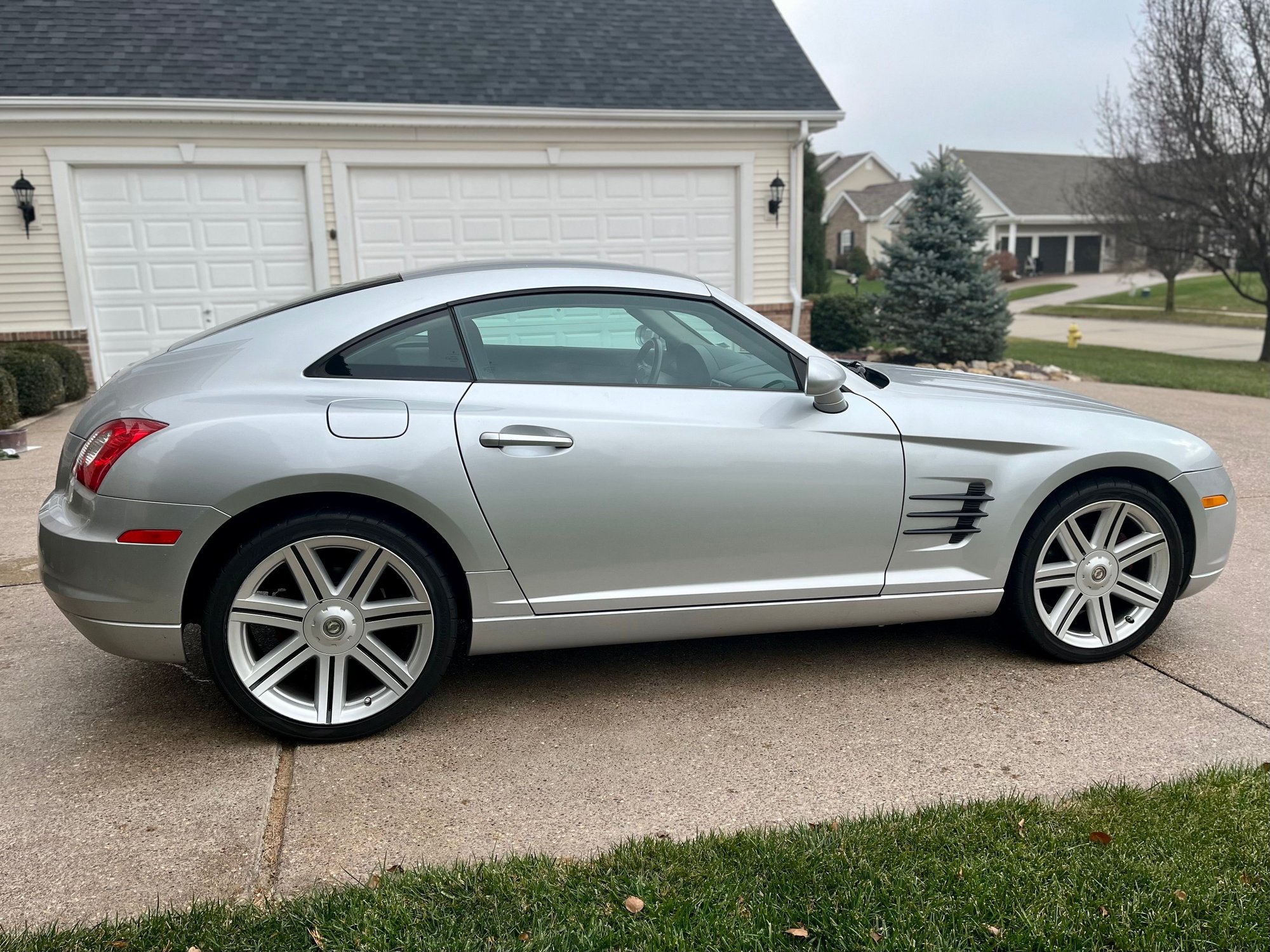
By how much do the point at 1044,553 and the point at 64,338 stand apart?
1149 cm

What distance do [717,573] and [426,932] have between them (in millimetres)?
1644

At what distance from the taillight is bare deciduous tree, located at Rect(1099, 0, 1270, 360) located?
1743 cm

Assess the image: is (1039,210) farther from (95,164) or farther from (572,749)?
(572,749)

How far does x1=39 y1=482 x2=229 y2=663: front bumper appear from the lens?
328cm

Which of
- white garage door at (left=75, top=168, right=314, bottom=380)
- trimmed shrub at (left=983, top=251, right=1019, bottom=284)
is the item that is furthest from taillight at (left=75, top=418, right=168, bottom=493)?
trimmed shrub at (left=983, top=251, right=1019, bottom=284)

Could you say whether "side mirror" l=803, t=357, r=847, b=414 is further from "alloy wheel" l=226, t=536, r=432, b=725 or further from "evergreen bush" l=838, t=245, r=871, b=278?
"evergreen bush" l=838, t=245, r=871, b=278

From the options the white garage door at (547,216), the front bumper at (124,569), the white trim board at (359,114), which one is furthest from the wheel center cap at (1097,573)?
the white trim board at (359,114)

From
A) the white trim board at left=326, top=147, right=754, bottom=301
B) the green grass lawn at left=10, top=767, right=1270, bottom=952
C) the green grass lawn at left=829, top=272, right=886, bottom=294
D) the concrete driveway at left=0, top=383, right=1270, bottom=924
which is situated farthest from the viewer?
the green grass lawn at left=829, top=272, right=886, bottom=294

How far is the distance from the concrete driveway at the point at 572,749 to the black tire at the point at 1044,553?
0.32ft

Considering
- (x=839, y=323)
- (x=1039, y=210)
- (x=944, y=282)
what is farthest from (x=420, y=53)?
(x=1039, y=210)

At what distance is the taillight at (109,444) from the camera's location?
10.9 ft

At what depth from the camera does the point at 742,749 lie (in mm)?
3506

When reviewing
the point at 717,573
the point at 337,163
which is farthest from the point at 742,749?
the point at 337,163

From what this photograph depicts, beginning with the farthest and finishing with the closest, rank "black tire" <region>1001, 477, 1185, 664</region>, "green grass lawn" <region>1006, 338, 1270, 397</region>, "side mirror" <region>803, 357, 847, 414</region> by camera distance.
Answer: "green grass lawn" <region>1006, 338, 1270, 397</region>, "black tire" <region>1001, 477, 1185, 664</region>, "side mirror" <region>803, 357, 847, 414</region>
